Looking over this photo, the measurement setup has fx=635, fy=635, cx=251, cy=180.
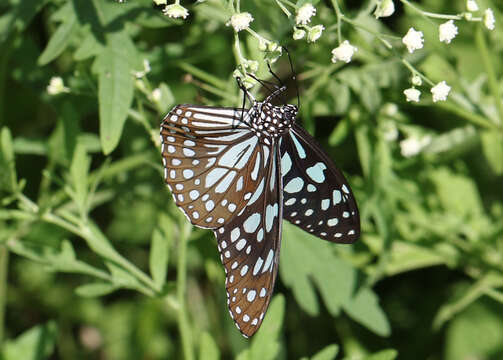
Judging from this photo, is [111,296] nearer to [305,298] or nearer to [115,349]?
[115,349]

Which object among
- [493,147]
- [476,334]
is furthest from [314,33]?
[476,334]

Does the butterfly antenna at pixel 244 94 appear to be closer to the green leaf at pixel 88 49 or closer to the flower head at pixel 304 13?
the flower head at pixel 304 13

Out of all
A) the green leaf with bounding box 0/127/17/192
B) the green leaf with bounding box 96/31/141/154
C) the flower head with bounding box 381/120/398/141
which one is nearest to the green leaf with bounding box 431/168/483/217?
the flower head with bounding box 381/120/398/141

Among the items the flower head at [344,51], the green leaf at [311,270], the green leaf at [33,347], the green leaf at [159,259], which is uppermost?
the flower head at [344,51]

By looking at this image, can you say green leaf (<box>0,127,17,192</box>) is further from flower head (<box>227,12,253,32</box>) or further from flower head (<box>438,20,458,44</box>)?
flower head (<box>438,20,458,44</box>)

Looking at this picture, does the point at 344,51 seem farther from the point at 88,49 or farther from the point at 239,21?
the point at 88,49

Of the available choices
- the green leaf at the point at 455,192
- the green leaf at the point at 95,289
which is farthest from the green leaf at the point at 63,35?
the green leaf at the point at 455,192

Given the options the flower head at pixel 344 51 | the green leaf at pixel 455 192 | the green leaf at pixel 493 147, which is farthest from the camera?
the green leaf at pixel 455 192

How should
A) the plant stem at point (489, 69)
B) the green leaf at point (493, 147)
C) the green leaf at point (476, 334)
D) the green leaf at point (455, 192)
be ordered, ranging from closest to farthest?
the plant stem at point (489, 69), the green leaf at point (493, 147), the green leaf at point (455, 192), the green leaf at point (476, 334)
